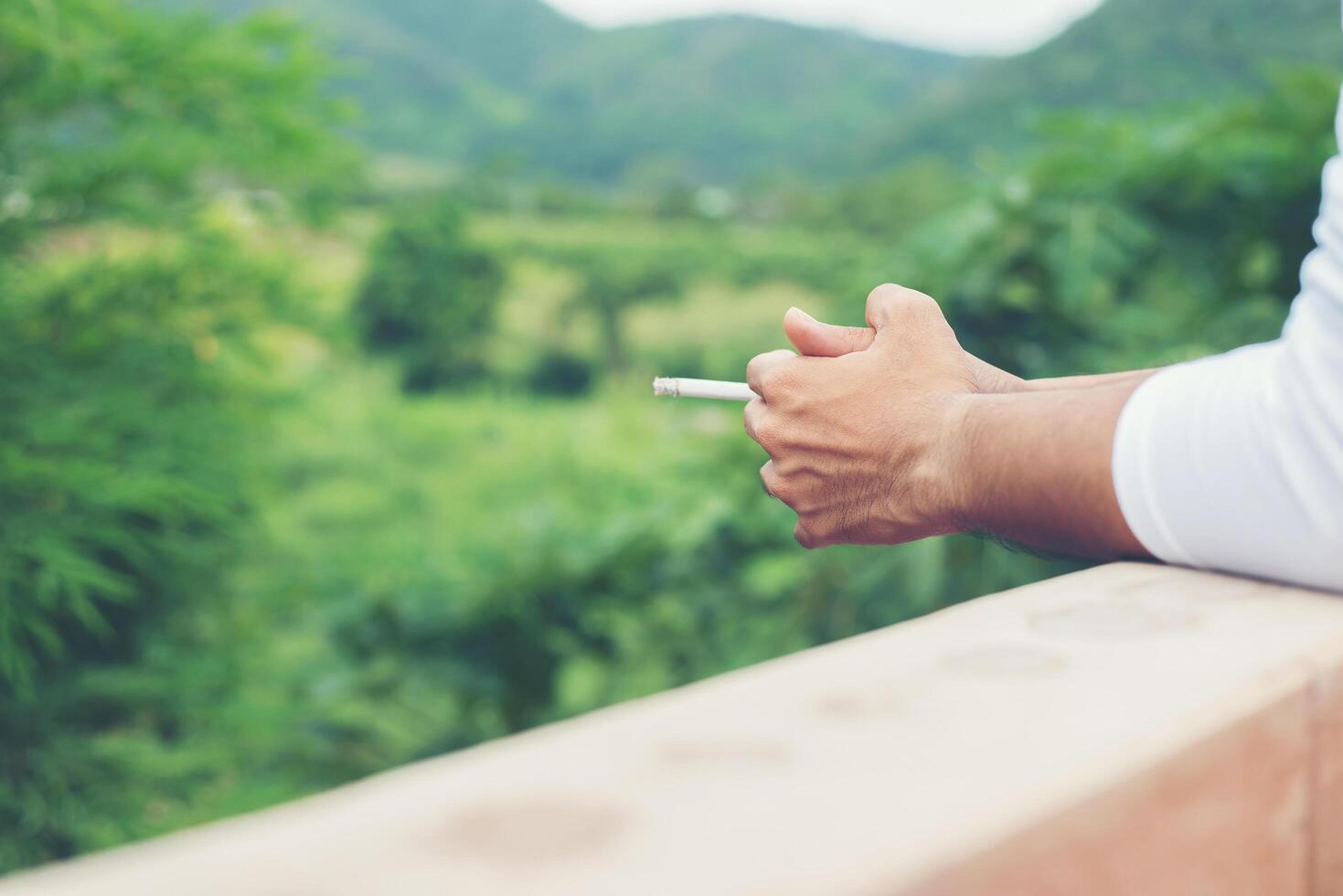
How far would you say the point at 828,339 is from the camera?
3.10 feet

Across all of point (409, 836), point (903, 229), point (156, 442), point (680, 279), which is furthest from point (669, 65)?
point (409, 836)

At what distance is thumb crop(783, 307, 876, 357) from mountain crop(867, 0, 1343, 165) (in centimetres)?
170

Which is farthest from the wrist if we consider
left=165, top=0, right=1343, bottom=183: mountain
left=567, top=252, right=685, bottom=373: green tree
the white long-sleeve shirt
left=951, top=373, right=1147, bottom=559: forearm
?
left=567, top=252, right=685, bottom=373: green tree

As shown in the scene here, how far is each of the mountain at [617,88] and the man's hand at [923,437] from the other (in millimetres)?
2380

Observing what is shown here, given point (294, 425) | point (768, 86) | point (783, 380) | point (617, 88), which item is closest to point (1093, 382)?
point (783, 380)

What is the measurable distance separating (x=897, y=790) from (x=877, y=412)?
0.46 metres

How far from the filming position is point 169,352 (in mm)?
2562

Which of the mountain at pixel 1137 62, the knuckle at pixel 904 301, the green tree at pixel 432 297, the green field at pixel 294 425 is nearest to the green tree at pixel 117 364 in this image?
the green field at pixel 294 425

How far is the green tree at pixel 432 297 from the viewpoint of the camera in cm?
646

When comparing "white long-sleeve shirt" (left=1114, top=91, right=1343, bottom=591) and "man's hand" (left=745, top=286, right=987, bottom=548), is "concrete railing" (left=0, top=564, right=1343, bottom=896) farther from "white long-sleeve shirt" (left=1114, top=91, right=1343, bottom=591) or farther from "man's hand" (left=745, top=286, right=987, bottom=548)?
"man's hand" (left=745, top=286, right=987, bottom=548)

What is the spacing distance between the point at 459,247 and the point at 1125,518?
654 centimetres

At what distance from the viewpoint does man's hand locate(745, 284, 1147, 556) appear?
33.3 inches

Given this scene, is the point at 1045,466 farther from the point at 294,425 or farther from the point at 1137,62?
the point at 1137,62

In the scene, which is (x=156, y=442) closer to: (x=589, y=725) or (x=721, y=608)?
(x=721, y=608)
